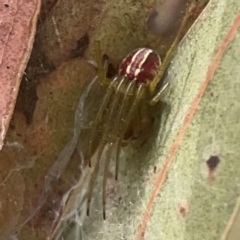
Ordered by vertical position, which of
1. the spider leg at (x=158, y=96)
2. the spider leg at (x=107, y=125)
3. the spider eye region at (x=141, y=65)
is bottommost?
the spider leg at (x=107, y=125)

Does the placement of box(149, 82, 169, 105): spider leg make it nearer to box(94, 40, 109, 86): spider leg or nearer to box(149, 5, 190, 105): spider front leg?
box(149, 5, 190, 105): spider front leg

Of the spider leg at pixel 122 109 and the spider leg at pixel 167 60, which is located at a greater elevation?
the spider leg at pixel 167 60

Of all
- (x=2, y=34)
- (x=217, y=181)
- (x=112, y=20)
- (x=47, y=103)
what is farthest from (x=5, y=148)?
(x=217, y=181)

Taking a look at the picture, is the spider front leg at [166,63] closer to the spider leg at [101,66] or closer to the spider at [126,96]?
the spider at [126,96]

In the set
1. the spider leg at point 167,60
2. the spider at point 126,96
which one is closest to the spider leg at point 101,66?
the spider at point 126,96

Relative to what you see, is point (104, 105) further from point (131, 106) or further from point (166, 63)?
point (166, 63)

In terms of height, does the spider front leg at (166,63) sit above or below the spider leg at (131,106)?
above

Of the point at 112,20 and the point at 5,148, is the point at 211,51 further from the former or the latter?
the point at 5,148
